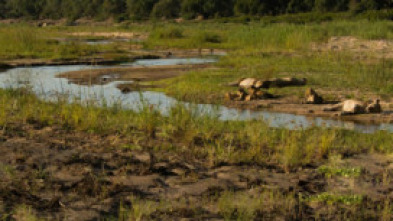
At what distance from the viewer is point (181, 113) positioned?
314 inches

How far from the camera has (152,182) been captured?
5.67 m

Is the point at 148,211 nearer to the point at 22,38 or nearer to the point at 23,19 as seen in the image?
the point at 22,38

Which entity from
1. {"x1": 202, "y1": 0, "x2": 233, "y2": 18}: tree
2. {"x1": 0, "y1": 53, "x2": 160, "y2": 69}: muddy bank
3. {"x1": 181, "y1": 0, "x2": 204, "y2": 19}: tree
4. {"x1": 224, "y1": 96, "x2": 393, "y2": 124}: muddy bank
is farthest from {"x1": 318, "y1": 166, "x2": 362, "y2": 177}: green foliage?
{"x1": 181, "y1": 0, "x2": 204, "y2": 19}: tree

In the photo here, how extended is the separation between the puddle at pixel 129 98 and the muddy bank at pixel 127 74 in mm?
315

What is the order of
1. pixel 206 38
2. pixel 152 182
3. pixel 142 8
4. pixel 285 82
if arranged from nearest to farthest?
pixel 152 182 < pixel 285 82 < pixel 206 38 < pixel 142 8

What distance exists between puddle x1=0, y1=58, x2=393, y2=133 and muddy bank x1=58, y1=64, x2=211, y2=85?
315mm

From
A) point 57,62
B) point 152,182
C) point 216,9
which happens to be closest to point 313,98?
point 152,182

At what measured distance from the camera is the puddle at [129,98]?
9.30 m

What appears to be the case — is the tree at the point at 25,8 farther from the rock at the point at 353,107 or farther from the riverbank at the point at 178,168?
the riverbank at the point at 178,168

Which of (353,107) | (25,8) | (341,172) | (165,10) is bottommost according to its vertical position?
(353,107)

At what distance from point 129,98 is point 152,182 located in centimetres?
725

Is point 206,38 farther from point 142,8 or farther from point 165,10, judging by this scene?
point 142,8

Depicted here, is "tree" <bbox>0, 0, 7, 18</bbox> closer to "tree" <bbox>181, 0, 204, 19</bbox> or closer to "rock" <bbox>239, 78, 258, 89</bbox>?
"tree" <bbox>181, 0, 204, 19</bbox>

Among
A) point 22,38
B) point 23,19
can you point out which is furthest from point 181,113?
point 23,19
